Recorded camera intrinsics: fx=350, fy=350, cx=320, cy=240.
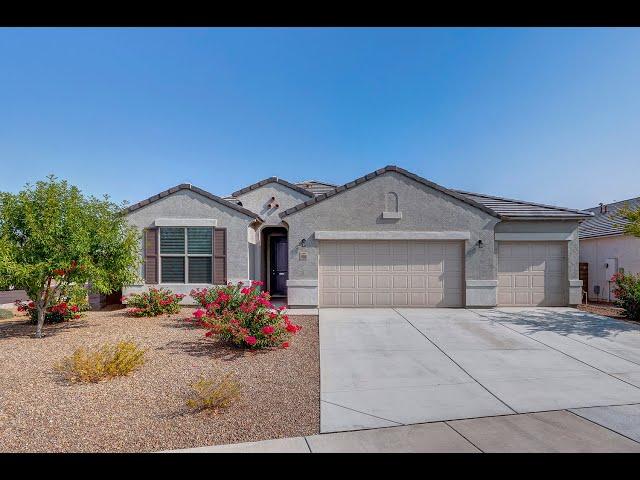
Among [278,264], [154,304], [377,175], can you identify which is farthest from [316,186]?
[154,304]

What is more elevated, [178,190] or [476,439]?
[178,190]

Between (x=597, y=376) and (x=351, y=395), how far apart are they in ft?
13.8

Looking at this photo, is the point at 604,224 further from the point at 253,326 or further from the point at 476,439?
the point at 253,326

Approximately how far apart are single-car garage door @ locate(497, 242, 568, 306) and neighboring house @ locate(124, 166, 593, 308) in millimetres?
34

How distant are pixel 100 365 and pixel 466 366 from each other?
606 cm

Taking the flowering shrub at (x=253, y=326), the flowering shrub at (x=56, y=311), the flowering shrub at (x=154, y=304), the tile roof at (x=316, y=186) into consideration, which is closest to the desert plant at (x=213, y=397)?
the flowering shrub at (x=253, y=326)

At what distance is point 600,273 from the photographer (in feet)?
49.9

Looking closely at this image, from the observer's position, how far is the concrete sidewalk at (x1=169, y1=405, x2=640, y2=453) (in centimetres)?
359

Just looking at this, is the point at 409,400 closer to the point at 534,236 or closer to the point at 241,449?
the point at 241,449

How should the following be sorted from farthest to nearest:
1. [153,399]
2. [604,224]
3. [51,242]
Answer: [604,224] < [51,242] < [153,399]

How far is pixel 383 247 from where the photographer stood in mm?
11852

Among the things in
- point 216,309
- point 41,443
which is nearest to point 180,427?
point 41,443

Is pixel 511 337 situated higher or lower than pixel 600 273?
lower

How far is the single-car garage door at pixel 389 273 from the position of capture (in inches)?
464
